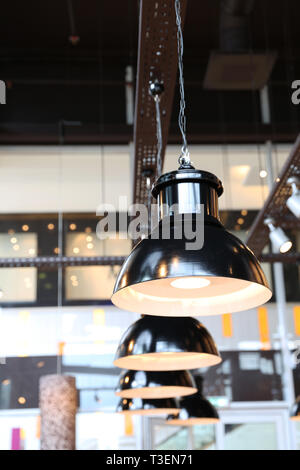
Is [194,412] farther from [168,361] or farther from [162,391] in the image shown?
[168,361]

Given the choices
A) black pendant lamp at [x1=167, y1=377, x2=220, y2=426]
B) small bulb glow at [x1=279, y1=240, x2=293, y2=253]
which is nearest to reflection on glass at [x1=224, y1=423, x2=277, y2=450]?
black pendant lamp at [x1=167, y1=377, x2=220, y2=426]

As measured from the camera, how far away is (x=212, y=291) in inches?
64.4

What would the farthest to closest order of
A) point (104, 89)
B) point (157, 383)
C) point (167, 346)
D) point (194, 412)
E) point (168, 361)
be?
point (104, 89) → point (194, 412) → point (157, 383) → point (168, 361) → point (167, 346)

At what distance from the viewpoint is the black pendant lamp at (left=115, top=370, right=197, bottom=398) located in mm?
3156

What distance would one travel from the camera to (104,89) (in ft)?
23.9

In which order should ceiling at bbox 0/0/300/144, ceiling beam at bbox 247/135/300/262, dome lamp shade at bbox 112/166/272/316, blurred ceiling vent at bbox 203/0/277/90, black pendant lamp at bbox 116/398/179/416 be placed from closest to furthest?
dome lamp shade at bbox 112/166/272/316 → ceiling beam at bbox 247/135/300/262 → black pendant lamp at bbox 116/398/179/416 → blurred ceiling vent at bbox 203/0/277/90 → ceiling at bbox 0/0/300/144

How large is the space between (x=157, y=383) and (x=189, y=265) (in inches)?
74.8

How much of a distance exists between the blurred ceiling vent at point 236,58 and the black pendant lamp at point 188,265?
4.72m

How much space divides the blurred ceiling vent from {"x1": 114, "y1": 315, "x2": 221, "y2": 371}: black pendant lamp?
4123mm

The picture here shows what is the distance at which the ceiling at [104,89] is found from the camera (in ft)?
22.9

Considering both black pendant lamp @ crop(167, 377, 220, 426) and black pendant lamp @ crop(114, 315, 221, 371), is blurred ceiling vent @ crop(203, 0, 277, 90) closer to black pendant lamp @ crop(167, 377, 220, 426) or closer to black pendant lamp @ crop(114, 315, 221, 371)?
black pendant lamp @ crop(167, 377, 220, 426)

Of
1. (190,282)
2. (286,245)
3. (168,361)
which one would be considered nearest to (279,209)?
(286,245)

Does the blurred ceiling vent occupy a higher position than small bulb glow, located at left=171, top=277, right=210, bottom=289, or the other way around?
the blurred ceiling vent

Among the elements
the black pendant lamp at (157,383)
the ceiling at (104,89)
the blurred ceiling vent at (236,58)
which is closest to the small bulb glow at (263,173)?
the ceiling at (104,89)
